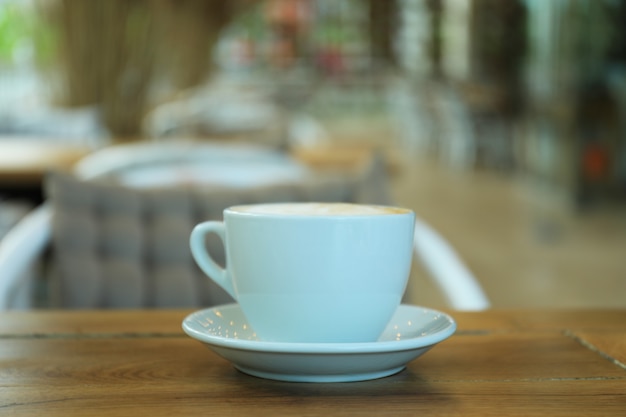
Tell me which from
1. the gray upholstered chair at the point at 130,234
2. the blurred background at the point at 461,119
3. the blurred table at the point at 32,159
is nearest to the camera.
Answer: the gray upholstered chair at the point at 130,234

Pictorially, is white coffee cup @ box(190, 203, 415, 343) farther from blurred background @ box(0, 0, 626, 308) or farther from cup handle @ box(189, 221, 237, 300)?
blurred background @ box(0, 0, 626, 308)

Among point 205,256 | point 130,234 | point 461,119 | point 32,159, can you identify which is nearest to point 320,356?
point 205,256

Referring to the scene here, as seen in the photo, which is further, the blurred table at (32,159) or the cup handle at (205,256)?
the blurred table at (32,159)

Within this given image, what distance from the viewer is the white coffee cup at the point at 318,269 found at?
0.56 m

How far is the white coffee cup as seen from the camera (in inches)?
22.0

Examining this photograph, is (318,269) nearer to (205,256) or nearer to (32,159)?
(205,256)

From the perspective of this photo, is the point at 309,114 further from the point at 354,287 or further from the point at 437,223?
the point at 354,287

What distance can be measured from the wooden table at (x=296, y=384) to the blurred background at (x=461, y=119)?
87cm

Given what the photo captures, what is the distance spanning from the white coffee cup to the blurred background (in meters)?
0.99

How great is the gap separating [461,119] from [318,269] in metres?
8.97

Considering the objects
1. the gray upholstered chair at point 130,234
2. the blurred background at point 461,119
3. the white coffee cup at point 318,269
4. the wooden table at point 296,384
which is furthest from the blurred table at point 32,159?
the white coffee cup at point 318,269

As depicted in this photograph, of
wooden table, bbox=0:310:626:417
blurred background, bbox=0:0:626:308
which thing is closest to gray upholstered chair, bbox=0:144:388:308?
blurred background, bbox=0:0:626:308

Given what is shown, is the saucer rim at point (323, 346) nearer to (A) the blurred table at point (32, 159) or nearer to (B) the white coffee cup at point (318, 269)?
(B) the white coffee cup at point (318, 269)

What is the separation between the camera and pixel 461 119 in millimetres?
9383
